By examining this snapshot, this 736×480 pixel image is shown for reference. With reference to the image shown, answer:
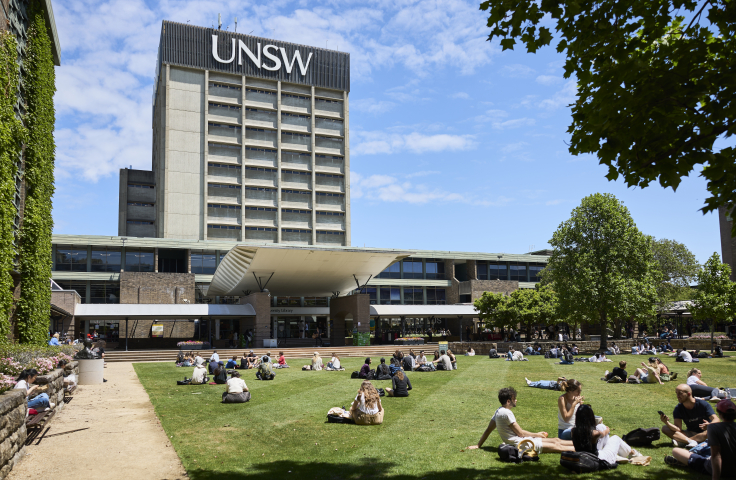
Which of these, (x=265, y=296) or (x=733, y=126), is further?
(x=265, y=296)

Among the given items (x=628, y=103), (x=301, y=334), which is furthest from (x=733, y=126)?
(x=301, y=334)

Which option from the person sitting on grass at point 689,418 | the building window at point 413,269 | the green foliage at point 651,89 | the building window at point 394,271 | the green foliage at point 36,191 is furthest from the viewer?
the building window at point 413,269

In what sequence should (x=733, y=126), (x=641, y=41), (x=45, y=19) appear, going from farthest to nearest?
1. (x=45, y=19)
2. (x=641, y=41)
3. (x=733, y=126)

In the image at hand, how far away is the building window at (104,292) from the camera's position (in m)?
51.7

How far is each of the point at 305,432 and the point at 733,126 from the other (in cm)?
791

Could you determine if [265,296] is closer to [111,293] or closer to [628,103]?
[111,293]

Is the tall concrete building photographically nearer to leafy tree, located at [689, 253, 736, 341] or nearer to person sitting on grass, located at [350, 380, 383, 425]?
leafy tree, located at [689, 253, 736, 341]

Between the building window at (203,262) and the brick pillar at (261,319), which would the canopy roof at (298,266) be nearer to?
the brick pillar at (261,319)

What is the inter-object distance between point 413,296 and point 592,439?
55.6 m

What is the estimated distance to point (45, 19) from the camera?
21.5m

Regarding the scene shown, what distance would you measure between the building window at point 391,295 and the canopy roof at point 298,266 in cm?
1313

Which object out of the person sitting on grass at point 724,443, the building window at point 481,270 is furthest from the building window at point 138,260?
the person sitting on grass at point 724,443

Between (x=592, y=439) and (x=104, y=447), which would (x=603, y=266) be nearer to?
(x=592, y=439)

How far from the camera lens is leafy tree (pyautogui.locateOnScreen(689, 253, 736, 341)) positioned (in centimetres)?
3058
